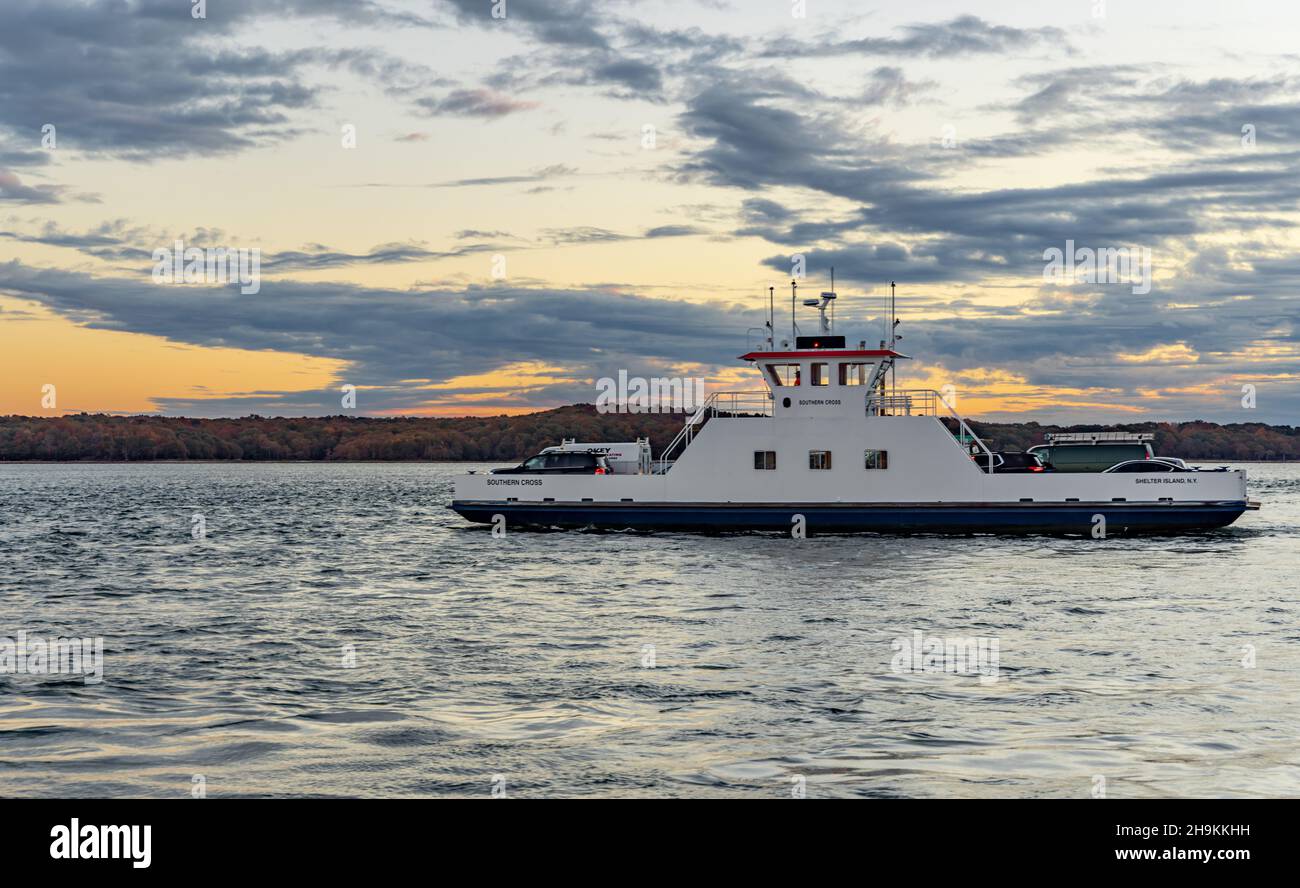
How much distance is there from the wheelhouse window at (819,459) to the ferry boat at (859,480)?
0.17 feet

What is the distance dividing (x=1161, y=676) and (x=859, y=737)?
5718mm

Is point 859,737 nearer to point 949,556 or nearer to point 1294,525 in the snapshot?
point 949,556

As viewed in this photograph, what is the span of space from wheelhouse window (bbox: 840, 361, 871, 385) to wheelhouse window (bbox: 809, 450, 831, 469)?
96.0 inches

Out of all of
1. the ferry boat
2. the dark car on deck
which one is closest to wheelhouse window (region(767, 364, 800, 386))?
the ferry boat

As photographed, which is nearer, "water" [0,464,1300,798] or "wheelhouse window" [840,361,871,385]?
"water" [0,464,1300,798]

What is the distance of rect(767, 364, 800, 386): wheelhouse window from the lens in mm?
34969

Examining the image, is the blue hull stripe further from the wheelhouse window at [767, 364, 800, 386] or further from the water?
the wheelhouse window at [767, 364, 800, 386]

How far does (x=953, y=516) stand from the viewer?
33438 millimetres

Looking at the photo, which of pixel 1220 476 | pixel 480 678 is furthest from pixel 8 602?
pixel 1220 476

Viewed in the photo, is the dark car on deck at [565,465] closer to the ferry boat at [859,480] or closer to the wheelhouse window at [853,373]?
the ferry boat at [859,480]

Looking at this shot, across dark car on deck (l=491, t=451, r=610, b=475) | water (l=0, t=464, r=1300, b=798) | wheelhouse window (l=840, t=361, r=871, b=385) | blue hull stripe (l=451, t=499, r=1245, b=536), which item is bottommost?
water (l=0, t=464, r=1300, b=798)

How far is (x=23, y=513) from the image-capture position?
60.8 m

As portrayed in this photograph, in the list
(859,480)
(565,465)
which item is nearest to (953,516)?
(859,480)

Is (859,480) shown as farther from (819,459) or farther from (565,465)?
(565,465)
